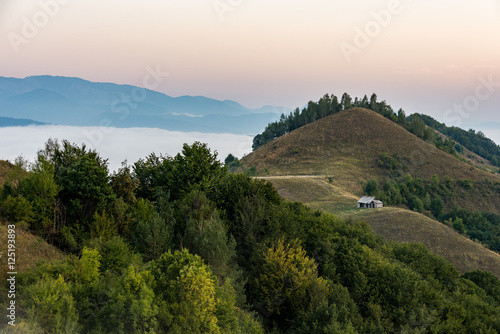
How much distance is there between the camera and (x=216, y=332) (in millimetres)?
18141

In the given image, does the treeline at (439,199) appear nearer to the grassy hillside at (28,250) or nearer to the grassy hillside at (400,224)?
the grassy hillside at (400,224)

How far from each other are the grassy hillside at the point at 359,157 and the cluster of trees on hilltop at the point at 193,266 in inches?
2535

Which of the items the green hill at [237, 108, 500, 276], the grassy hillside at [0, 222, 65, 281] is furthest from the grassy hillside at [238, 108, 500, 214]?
the grassy hillside at [0, 222, 65, 281]

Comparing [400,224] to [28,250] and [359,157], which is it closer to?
[359,157]

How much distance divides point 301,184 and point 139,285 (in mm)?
75223

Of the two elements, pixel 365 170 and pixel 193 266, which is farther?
pixel 365 170

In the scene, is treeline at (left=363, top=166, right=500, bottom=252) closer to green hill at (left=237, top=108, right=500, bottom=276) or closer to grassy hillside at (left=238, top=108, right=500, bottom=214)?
green hill at (left=237, top=108, right=500, bottom=276)

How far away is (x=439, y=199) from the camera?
9781 cm

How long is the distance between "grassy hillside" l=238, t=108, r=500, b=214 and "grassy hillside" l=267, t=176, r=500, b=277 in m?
10.8

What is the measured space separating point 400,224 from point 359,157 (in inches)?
1930

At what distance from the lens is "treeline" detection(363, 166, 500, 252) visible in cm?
8738

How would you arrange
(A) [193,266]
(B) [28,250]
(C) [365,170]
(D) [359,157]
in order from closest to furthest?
1. (A) [193,266]
2. (B) [28,250]
3. (C) [365,170]
4. (D) [359,157]

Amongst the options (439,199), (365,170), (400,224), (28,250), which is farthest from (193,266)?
(365,170)

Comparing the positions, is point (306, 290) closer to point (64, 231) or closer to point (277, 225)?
point (277, 225)
